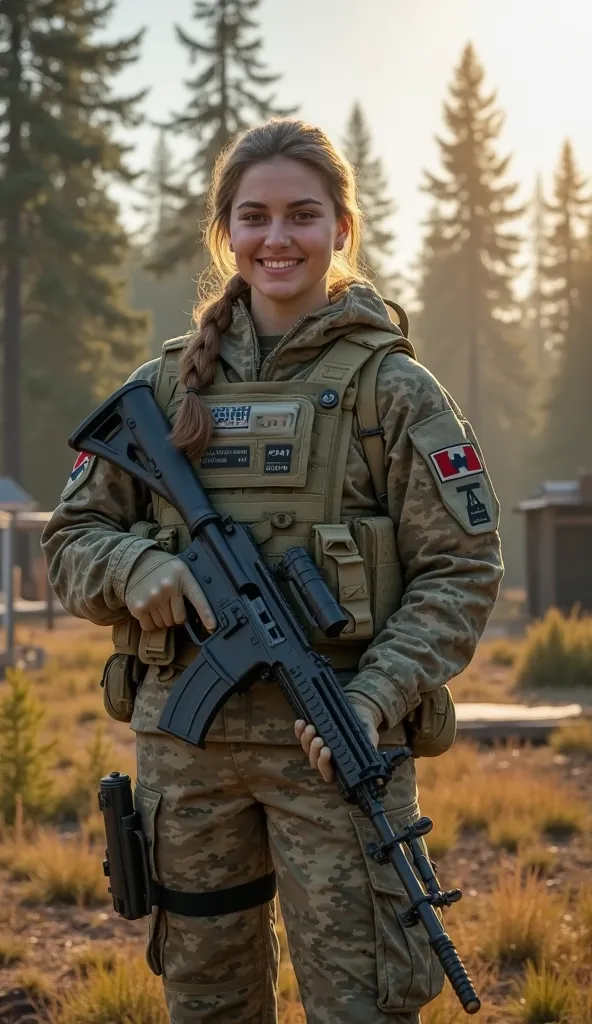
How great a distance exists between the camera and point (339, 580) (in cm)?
249

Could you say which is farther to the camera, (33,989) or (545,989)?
(33,989)

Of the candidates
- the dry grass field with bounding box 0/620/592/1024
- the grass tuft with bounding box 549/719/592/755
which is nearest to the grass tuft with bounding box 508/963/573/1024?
the dry grass field with bounding box 0/620/592/1024

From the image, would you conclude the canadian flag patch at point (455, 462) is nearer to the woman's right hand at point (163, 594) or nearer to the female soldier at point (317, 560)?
the female soldier at point (317, 560)

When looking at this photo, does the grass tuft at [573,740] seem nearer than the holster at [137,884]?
No

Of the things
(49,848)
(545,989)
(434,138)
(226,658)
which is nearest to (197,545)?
(226,658)

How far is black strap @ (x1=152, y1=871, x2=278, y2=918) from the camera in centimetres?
257

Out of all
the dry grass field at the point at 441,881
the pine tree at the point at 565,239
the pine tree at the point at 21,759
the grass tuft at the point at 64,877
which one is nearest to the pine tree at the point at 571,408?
the pine tree at the point at 565,239

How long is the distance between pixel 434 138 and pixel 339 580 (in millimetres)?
40223

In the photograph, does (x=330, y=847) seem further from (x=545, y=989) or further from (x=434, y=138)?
(x=434, y=138)

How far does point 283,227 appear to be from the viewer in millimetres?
2652

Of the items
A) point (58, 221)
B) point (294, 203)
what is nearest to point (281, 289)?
point (294, 203)

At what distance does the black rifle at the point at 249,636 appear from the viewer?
2.24 meters

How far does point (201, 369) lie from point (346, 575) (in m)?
0.63

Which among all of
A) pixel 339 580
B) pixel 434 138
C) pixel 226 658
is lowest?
pixel 226 658
